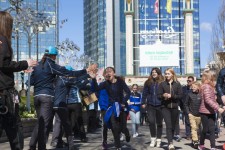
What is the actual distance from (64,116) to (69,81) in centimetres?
110

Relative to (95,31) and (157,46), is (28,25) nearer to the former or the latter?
(157,46)

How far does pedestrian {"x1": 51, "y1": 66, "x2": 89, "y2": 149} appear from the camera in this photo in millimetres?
8594

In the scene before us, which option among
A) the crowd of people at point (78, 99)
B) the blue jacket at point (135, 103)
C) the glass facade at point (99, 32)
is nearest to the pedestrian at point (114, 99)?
the crowd of people at point (78, 99)

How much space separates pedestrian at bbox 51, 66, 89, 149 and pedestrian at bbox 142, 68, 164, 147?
1745 millimetres

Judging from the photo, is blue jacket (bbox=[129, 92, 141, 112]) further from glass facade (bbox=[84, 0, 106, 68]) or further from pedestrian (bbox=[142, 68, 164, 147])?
glass facade (bbox=[84, 0, 106, 68])

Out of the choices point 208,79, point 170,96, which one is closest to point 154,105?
point 170,96

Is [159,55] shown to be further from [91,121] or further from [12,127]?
[12,127]

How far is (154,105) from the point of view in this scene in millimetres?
10109

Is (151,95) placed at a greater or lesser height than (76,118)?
greater

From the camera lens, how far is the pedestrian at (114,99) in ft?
28.2

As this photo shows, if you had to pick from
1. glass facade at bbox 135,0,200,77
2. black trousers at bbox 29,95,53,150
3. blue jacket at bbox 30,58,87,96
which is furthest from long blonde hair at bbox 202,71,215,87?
glass facade at bbox 135,0,200,77

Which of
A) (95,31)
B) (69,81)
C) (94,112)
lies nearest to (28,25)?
(94,112)

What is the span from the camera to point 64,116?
8602mm

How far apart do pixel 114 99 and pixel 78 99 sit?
68.7 inches
